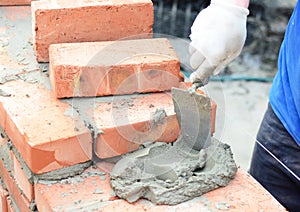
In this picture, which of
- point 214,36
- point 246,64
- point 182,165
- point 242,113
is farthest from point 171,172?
point 246,64

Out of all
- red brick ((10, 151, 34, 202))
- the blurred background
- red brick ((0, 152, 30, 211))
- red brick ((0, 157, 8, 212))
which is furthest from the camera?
the blurred background

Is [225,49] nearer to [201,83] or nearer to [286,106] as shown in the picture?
[201,83]

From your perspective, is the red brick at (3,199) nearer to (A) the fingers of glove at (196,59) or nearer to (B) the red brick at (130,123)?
(B) the red brick at (130,123)

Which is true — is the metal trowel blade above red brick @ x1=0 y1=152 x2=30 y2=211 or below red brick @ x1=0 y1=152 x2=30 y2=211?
above

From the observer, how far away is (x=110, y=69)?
1.97m

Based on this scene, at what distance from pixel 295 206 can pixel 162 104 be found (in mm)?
1030

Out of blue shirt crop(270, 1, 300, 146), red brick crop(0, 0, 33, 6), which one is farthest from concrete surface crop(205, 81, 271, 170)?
red brick crop(0, 0, 33, 6)

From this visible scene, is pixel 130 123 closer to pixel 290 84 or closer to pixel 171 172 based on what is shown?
pixel 171 172

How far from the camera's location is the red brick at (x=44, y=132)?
69.8 inches

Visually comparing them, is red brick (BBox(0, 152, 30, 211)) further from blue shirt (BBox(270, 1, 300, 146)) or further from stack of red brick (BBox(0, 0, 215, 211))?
blue shirt (BBox(270, 1, 300, 146))

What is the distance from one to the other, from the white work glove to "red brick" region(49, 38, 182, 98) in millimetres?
91

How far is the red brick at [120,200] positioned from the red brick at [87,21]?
660mm

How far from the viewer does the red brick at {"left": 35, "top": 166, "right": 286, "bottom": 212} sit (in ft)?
5.51

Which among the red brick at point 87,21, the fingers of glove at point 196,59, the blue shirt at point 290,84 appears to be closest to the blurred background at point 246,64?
the blue shirt at point 290,84
